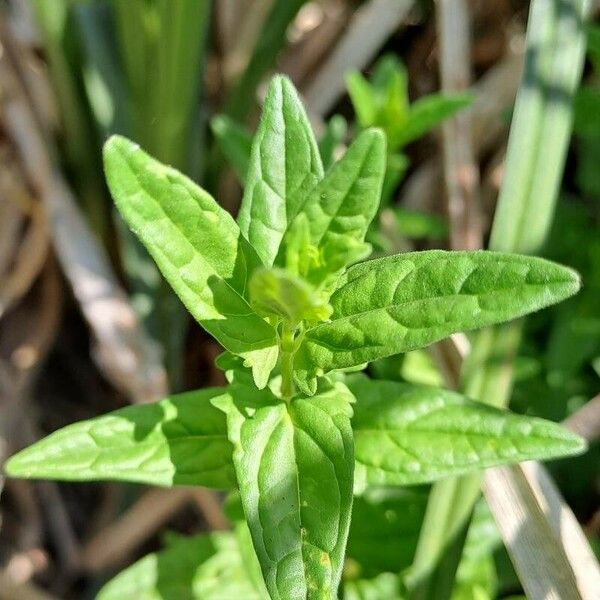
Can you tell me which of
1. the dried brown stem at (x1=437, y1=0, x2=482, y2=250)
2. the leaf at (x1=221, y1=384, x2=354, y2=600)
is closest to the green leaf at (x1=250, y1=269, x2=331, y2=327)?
the leaf at (x1=221, y1=384, x2=354, y2=600)

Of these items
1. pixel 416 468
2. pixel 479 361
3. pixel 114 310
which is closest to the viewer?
pixel 416 468

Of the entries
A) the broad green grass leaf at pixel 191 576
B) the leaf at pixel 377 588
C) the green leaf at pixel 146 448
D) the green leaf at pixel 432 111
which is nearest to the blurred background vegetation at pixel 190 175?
the green leaf at pixel 432 111

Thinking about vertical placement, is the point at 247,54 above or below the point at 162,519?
above

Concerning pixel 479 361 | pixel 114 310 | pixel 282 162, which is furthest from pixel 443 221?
pixel 282 162

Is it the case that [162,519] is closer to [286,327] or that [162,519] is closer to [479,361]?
[479,361]

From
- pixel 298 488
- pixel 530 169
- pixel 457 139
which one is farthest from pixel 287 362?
pixel 457 139

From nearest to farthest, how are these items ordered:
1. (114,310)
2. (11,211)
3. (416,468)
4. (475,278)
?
1. (475,278)
2. (416,468)
3. (114,310)
4. (11,211)
